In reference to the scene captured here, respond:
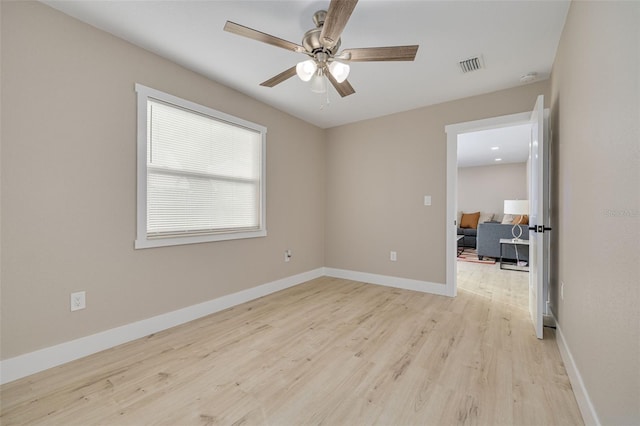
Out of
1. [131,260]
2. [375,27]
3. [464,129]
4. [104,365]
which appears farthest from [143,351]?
[464,129]

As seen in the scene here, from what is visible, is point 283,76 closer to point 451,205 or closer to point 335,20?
point 335,20

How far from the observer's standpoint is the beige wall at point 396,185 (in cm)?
345

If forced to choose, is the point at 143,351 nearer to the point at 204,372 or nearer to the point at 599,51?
the point at 204,372

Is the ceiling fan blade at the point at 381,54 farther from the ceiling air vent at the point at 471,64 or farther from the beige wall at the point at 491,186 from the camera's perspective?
the beige wall at the point at 491,186

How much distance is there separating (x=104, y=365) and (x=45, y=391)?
30cm

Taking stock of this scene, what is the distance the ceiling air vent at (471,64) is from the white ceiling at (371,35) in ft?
0.20

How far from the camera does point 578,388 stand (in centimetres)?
154

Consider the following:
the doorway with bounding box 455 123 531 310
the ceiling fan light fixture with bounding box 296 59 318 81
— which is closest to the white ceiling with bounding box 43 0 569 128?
the ceiling fan light fixture with bounding box 296 59 318 81

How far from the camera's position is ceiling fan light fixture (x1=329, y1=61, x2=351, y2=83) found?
→ 1906 mm

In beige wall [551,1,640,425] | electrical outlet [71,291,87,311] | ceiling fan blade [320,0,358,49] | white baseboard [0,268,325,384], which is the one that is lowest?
white baseboard [0,268,325,384]

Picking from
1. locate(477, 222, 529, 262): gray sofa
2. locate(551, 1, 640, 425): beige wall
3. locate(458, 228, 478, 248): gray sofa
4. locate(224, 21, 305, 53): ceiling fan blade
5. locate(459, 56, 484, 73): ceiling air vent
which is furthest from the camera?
locate(458, 228, 478, 248): gray sofa

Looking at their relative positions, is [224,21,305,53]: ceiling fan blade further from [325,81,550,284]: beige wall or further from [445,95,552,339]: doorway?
[325,81,550,284]: beige wall

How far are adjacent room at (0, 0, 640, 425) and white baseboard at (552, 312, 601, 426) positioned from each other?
15mm

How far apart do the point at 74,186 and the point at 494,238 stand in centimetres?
652
